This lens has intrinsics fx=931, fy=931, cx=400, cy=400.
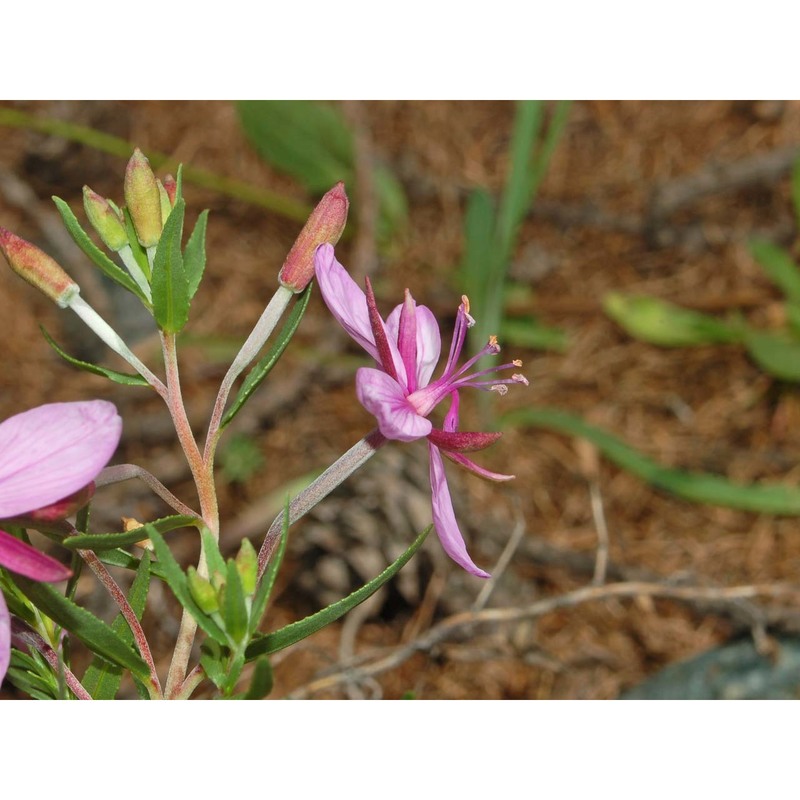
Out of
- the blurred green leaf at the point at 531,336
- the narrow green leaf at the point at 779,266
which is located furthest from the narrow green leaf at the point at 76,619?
the narrow green leaf at the point at 779,266

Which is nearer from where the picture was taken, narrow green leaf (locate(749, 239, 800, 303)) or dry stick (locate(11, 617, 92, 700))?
dry stick (locate(11, 617, 92, 700))

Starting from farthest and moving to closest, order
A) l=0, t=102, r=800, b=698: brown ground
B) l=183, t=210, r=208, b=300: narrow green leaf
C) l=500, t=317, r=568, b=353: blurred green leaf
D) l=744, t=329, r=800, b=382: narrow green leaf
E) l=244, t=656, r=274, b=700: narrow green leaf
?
1. l=500, t=317, r=568, b=353: blurred green leaf
2. l=744, t=329, r=800, b=382: narrow green leaf
3. l=0, t=102, r=800, b=698: brown ground
4. l=183, t=210, r=208, b=300: narrow green leaf
5. l=244, t=656, r=274, b=700: narrow green leaf

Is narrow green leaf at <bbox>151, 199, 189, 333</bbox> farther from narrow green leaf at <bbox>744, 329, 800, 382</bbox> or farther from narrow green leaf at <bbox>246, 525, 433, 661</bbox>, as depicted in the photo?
narrow green leaf at <bbox>744, 329, 800, 382</bbox>

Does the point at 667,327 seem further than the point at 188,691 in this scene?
Yes

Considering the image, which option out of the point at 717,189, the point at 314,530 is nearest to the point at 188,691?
the point at 314,530

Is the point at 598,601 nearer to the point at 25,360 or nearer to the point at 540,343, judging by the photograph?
the point at 540,343

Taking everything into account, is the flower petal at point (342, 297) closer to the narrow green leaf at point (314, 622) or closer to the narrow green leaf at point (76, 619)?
the narrow green leaf at point (314, 622)

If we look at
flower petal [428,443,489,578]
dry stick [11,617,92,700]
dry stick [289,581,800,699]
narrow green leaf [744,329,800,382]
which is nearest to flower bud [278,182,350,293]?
flower petal [428,443,489,578]
